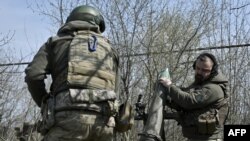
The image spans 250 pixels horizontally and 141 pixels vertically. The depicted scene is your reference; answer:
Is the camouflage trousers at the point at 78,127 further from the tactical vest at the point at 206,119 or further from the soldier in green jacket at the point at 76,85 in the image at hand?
the tactical vest at the point at 206,119

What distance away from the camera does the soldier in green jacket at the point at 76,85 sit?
4.59 m

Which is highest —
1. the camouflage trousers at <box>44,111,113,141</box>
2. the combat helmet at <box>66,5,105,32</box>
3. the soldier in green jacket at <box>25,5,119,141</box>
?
the combat helmet at <box>66,5,105,32</box>

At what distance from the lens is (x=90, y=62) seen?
479 centimetres

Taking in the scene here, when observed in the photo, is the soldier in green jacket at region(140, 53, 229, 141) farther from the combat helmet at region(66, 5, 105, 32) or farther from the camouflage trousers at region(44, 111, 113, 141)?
the combat helmet at region(66, 5, 105, 32)

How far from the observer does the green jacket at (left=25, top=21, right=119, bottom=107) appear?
475 cm

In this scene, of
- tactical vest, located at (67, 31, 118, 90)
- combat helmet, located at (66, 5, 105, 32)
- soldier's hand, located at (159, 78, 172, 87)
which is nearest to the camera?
tactical vest, located at (67, 31, 118, 90)

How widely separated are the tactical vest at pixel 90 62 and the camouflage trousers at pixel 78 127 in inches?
11.4

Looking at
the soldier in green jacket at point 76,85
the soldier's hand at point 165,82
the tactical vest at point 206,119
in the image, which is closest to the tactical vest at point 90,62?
the soldier in green jacket at point 76,85

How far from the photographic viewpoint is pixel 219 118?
4.87 metres

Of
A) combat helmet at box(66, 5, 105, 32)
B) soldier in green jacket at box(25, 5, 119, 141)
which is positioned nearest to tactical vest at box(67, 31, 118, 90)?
soldier in green jacket at box(25, 5, 119, 141)

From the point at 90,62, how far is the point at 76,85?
0.28m

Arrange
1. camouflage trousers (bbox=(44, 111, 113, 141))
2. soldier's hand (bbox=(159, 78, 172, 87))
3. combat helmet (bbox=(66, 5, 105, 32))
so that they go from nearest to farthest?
camouflage trousers (bbox=(44, 111, 113, 141))
soldier's hand (bbox=(159, 78, 172, 87))
combat helmet (bbox=(66, 5, 105, 32))

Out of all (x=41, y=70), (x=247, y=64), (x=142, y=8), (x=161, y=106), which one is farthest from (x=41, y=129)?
(x=247, y=64)

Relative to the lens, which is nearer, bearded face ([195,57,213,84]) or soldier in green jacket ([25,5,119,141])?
soldier in green jacket ([25,5,119,141])
